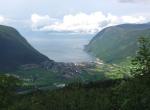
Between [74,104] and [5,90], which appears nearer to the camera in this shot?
[5,90]

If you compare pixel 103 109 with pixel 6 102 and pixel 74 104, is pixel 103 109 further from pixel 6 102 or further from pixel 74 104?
pixel 6 102

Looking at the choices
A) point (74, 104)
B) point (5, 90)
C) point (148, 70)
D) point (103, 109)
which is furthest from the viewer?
point (74, 104)

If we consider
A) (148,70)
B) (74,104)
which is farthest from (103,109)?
(148,70)

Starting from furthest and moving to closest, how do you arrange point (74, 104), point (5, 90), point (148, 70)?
point (74, 104), point (5, 90), point (148, 70)

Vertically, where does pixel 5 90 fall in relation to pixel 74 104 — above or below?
above

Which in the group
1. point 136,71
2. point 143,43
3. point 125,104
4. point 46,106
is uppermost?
point 143,43

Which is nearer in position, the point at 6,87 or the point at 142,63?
the point at 142,63

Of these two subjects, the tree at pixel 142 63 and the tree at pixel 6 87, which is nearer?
the tree at pixel 142 63

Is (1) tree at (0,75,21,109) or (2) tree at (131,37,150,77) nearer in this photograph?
(2) tree at (131,37,150,77)

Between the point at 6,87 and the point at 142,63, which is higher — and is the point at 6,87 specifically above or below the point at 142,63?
below

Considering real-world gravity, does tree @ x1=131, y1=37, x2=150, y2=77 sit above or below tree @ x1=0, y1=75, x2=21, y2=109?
above

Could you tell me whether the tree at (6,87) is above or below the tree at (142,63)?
below
